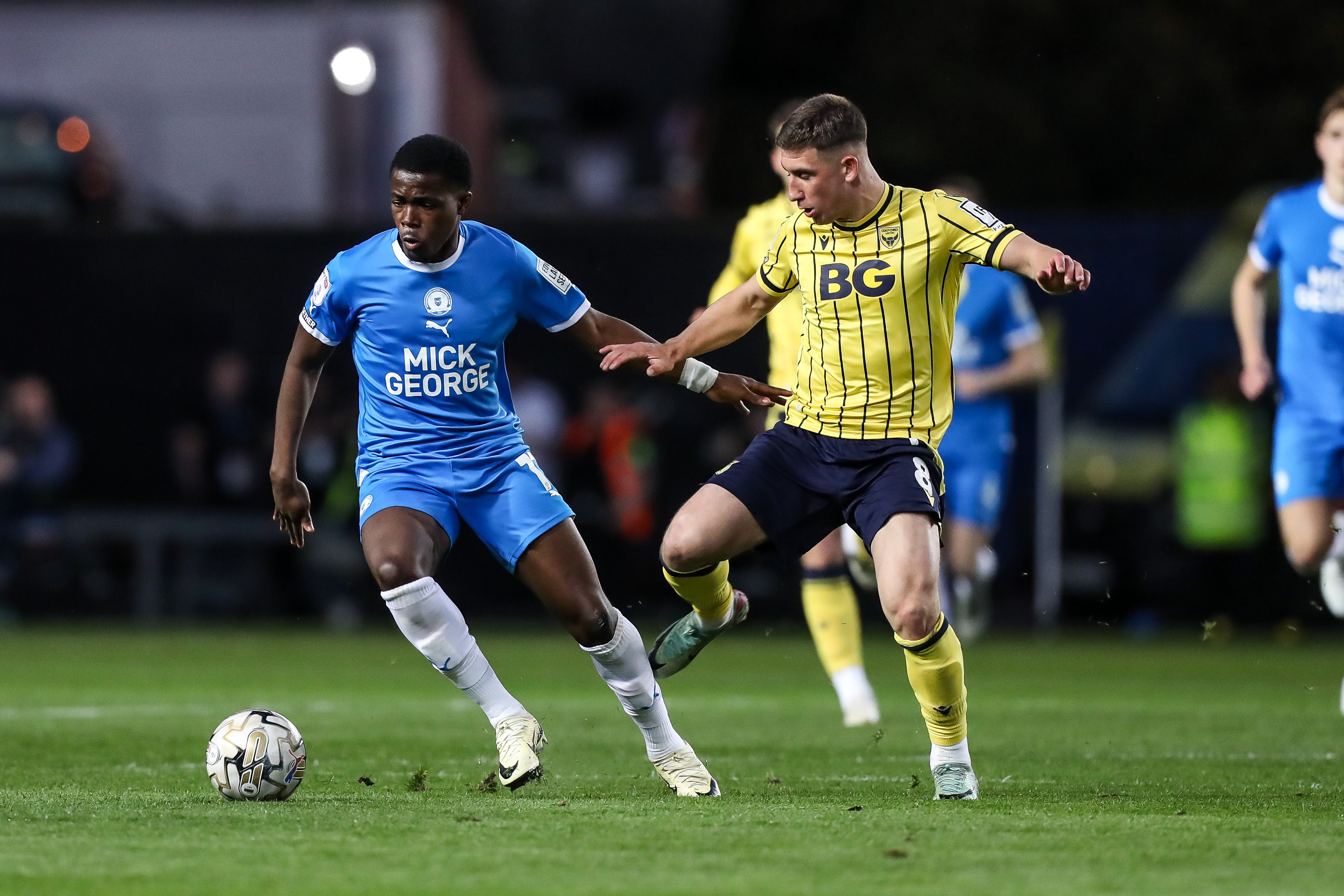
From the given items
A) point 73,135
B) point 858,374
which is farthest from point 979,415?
point 73,135

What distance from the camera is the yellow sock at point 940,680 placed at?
21.2 ft

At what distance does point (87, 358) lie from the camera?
57.3 feet

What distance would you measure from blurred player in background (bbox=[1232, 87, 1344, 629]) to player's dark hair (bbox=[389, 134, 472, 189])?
146 inches

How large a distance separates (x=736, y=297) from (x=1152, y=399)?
33.5ft

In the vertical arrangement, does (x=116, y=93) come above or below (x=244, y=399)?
above

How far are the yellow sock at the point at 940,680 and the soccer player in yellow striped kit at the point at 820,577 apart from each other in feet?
8.87

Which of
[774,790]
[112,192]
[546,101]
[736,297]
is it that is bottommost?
[774,790]

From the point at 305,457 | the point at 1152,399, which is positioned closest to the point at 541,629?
the point at 305,457

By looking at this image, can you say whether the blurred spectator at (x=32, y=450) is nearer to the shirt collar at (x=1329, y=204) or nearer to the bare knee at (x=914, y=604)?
the shirt collar at (x=1329, y=204)

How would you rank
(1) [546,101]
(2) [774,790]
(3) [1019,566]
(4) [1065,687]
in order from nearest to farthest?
(2) [774,790], (4) [1065,687], (3) [1019,566], (1) [546,101]

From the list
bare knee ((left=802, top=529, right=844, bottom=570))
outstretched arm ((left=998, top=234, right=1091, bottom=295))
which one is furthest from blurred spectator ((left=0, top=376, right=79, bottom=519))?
outstretched arm ((left=998, top=234, right=1091, bottom=295))

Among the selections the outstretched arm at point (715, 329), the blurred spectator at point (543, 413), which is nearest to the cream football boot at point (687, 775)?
the outstretched arm at point (715, 329)

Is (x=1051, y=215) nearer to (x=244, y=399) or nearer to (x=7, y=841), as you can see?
(x=244, y=399)

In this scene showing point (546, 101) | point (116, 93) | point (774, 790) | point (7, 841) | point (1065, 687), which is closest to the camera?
point (7, 841)
